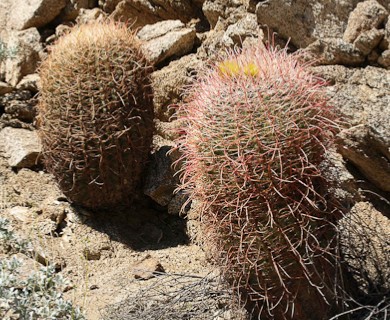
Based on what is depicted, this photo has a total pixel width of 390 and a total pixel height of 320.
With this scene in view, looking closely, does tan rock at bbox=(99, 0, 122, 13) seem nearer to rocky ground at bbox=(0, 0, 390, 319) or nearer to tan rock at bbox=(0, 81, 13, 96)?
rocky ground at bbox=(0, 0, 390, 319)

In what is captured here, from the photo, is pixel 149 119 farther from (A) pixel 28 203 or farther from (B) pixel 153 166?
(A) pixel 28 203

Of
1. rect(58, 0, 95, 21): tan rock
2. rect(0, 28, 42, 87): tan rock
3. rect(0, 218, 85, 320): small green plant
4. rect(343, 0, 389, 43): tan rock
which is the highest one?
rect(343, 0, 389, 43): tan rock

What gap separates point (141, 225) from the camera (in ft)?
17.2

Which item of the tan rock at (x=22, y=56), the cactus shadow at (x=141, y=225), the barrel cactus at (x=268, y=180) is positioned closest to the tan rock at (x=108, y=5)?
the tan rock at (x=22, y=56)

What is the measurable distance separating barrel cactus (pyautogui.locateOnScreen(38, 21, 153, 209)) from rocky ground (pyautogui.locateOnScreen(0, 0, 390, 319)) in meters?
0.30

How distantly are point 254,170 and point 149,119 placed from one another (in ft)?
6.29

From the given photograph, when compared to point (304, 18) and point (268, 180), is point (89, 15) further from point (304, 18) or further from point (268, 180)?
point (268, 180)

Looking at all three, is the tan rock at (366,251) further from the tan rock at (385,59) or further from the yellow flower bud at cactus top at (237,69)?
the yellow flower bud at cactus top at (237,69)

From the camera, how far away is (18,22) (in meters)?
6.46

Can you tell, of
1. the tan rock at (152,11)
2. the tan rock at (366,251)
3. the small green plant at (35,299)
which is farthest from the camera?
the tan rock at (152,11)

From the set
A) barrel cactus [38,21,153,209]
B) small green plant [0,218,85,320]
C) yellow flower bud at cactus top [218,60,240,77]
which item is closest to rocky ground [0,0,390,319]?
barrel cactus [38,21,153,209]

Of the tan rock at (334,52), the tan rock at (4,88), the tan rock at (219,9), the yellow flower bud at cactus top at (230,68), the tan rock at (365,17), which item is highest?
the tan rock at (365,17)

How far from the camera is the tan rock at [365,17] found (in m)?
3.96

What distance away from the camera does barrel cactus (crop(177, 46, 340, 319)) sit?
10.2 feet
